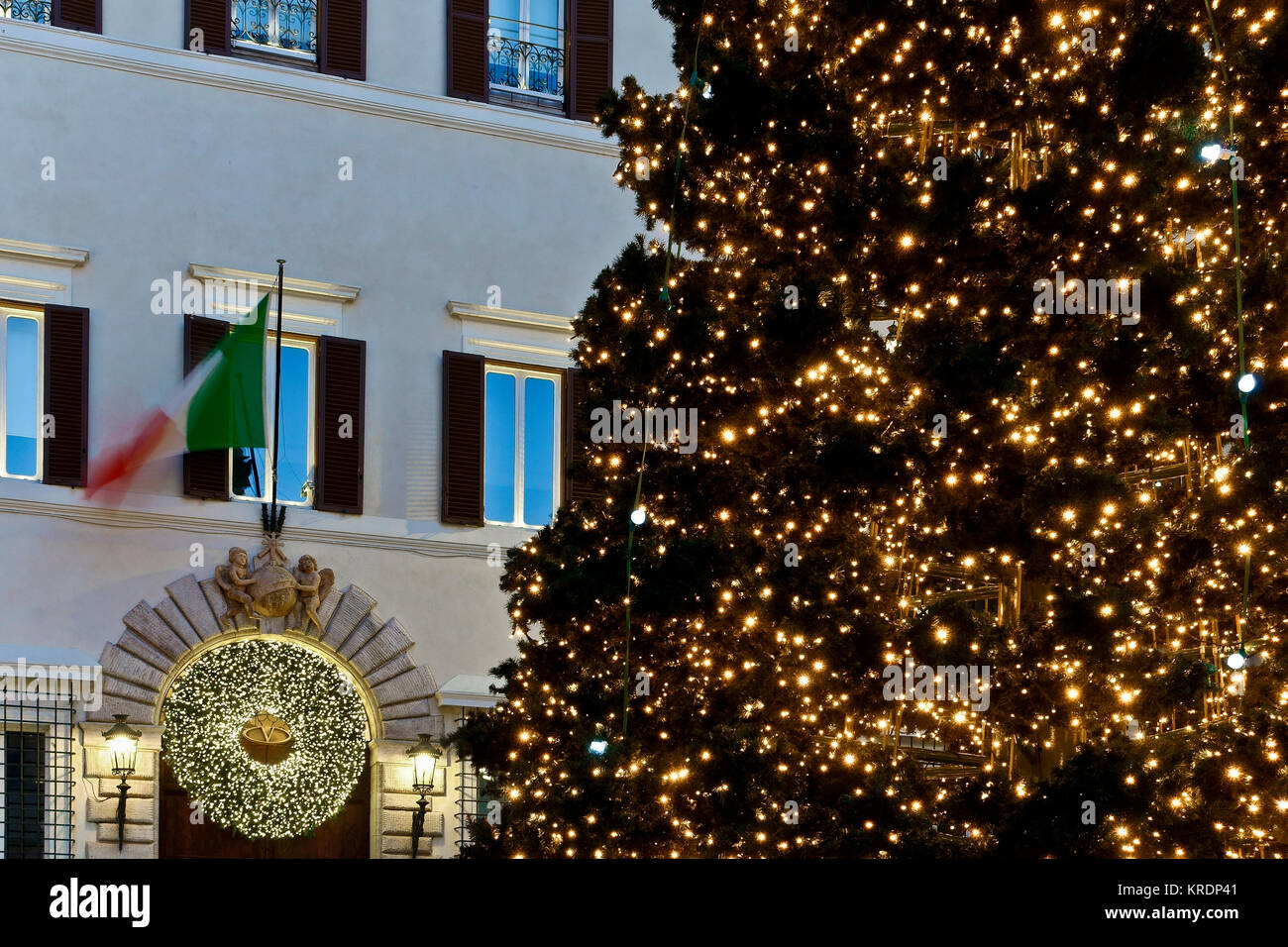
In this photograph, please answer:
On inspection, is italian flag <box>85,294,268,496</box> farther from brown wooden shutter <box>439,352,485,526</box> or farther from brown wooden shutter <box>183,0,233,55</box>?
brown wooden shutter <box>183,0,233,55</box>

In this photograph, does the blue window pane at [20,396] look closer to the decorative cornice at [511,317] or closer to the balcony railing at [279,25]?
the balcony railing at [279,25]

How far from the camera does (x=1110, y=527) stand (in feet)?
31.7

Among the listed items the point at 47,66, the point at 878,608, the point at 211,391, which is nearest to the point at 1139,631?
the point at 878,608

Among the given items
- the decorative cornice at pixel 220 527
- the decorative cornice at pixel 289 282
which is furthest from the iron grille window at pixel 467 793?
the decorative cornice at pixel 289 282

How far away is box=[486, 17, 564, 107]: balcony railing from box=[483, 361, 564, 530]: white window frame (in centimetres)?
206

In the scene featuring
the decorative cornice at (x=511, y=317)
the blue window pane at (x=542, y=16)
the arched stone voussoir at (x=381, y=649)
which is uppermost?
the blue window pane at (x=542, y=16)

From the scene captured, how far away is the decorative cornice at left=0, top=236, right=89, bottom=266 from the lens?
14.3 meters

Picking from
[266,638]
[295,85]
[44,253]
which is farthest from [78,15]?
[266,638]

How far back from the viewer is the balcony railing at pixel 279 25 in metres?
15.5

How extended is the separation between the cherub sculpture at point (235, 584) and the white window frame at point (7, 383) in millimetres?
1335

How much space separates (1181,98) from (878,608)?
2.67 meters

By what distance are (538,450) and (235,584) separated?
2634mm

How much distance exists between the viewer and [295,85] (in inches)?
607

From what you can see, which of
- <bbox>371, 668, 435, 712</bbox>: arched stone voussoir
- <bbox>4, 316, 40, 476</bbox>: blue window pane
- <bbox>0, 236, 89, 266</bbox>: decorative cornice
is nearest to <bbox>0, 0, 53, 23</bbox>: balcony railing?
<bbox>0, 236, 89, 266</bbox>: decorative cornice
